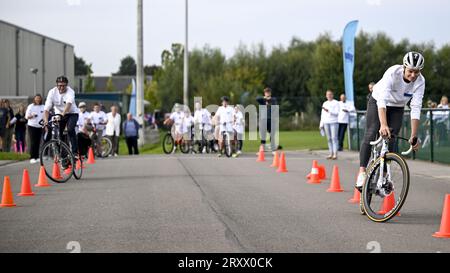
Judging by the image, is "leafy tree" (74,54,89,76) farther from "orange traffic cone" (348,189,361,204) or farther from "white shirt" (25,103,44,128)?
"orange traffic cone" (348,189,361,204)

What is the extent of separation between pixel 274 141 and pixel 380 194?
15838mm

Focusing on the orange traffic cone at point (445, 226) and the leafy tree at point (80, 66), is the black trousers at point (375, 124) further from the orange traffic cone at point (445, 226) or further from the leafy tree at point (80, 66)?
the leafy tree at point (80, 66)

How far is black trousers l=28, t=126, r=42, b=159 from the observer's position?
20312 millimetres

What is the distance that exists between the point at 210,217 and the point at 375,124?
2257mm

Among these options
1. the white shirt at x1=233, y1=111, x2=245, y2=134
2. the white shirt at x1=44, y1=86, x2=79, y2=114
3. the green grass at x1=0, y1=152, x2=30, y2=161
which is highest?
the white shirt at x1=44, y1=86, x2=79, y2=114

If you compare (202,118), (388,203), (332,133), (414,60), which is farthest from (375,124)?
(202,118)

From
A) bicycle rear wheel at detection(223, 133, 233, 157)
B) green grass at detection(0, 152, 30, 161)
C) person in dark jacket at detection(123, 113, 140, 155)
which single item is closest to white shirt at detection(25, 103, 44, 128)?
green grass at detection(0, 152, 30, 161)

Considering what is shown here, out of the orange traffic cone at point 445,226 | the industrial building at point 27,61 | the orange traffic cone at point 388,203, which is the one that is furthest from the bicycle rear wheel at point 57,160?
the industrial building at point 27,61

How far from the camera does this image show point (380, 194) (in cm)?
938

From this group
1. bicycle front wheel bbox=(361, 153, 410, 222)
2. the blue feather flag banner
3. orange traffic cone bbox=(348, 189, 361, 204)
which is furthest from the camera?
the blue feather flag banner

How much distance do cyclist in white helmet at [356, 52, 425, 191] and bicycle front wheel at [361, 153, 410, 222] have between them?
297mm
